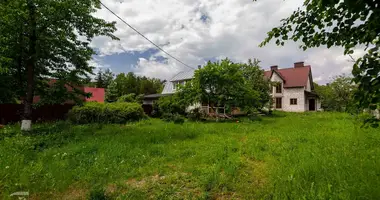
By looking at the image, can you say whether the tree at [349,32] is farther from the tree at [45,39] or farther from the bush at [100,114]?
the bush at [100,114]

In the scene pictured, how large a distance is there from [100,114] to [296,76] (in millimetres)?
25039

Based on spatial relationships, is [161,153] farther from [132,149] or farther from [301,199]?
[301,199]

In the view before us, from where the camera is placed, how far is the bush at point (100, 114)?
1325 cm

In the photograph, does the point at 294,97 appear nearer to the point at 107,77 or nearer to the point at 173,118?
the point at 173,118

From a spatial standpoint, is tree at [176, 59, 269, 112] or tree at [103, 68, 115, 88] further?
tree at [103, 68, 115, 88]

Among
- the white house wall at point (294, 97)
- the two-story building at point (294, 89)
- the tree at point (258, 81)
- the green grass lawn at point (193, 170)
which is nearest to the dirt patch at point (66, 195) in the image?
the green grass lawn at point (193, 170)

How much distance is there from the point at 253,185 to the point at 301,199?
981 millimetres

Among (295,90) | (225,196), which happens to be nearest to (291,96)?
(295,90)

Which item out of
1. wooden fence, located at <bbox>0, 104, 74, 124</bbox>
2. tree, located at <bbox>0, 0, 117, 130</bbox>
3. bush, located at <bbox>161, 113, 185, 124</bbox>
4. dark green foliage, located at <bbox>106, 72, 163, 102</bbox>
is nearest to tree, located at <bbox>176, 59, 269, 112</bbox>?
bush, located at <bbox>161, 113, 185, 124</bbox>

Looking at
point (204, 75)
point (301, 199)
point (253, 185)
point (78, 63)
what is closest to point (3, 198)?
point (253, 185)

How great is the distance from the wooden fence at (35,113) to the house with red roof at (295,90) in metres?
22.9

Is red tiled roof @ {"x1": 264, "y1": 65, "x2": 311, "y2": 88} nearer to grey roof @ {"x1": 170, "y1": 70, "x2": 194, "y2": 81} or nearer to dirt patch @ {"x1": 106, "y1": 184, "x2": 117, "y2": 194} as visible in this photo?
grey roof @ {"x1": 170, "y1": 70, "x2": 194, "y2": 81}

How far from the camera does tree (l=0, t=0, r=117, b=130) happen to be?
7.60m

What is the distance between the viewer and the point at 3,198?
3.37 m
